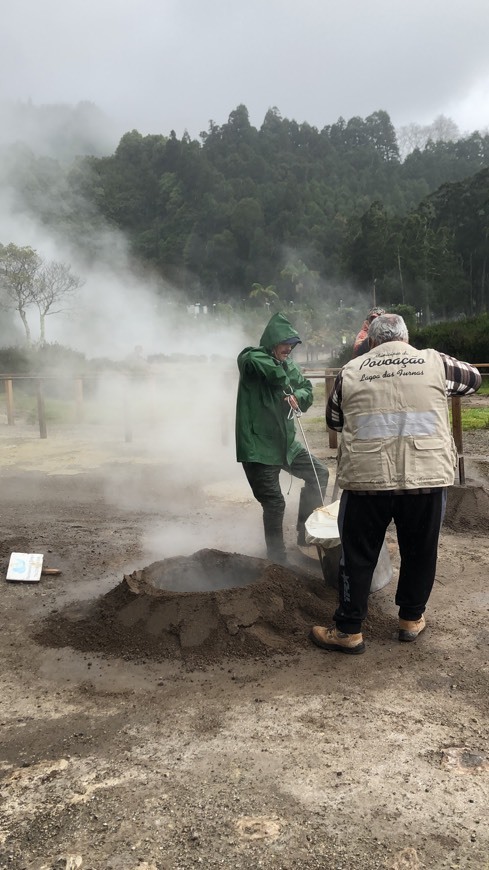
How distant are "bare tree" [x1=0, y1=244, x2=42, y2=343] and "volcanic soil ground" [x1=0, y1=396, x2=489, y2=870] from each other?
31984 millimetres

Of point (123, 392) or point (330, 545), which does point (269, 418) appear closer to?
point (330, 545)

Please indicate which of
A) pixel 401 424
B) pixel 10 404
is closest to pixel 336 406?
pixel 401 424

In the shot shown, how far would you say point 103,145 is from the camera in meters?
152

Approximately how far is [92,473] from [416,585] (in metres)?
5.84

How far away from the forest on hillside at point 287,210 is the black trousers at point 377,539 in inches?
1615

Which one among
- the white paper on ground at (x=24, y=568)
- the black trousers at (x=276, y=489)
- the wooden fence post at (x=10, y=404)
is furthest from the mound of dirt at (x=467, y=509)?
the wooden fence post at (x=10, y=404)

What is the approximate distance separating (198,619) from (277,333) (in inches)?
76.4

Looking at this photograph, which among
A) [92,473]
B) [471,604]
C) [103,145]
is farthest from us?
[103,145]

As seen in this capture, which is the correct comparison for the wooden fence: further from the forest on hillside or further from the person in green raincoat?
the forest on hillside

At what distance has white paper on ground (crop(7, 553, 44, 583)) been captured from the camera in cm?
446

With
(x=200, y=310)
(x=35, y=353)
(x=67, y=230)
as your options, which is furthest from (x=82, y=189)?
(x=35, y=353)

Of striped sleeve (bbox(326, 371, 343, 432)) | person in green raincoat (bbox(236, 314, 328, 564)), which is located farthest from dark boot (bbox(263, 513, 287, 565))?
striped sleeve (bbox(326, 371, 343, 432))

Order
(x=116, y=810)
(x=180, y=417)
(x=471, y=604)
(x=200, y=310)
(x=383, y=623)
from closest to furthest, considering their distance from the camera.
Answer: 1. (x=116, y=810)
2. (x=383, y=623)
3. (x=471, y=604)
4. (x=180, y=417)
5. (x=200, y=310)

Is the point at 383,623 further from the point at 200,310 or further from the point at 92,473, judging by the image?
the point at 200,310
